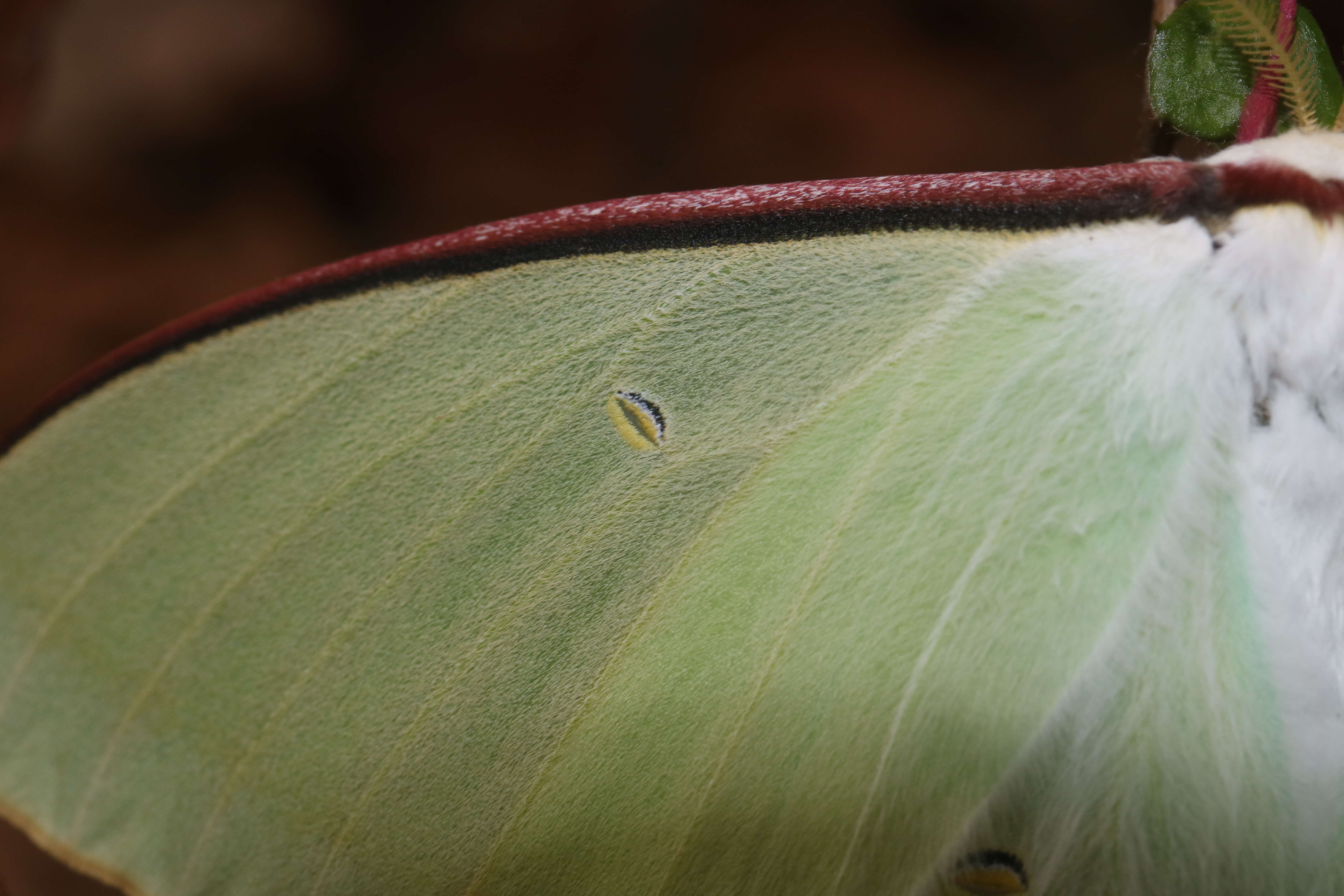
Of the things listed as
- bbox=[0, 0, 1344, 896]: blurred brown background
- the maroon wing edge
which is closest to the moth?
the maroon wing edge

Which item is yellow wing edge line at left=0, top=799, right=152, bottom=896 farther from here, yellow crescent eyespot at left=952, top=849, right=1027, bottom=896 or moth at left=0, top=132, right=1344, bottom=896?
yellow crescent eyespot at left=952, top=849, right=1027, bottom=896

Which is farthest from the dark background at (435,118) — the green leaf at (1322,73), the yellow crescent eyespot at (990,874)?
the yellow crescent eyespot at (990,874)

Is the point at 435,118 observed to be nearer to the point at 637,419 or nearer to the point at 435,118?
the point at 435,118

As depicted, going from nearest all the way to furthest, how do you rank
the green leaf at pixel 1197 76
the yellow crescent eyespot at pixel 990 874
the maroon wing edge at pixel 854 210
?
the maroon wing edge at pixel 854 210
the yellow crescent eyespot at pixel 990 874
the green leaf at pixel 1197 76

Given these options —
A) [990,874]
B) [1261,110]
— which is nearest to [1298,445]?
[1261,110]

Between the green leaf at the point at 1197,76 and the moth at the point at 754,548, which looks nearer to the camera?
the moth at the point at 754,548

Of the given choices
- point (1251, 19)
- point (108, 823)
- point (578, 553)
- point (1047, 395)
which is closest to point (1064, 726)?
point (1047, 395)

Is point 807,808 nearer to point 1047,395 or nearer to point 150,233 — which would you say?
point 1047,395

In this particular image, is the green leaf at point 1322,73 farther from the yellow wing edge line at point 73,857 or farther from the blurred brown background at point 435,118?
the yellow wing edge line at point 73,857
